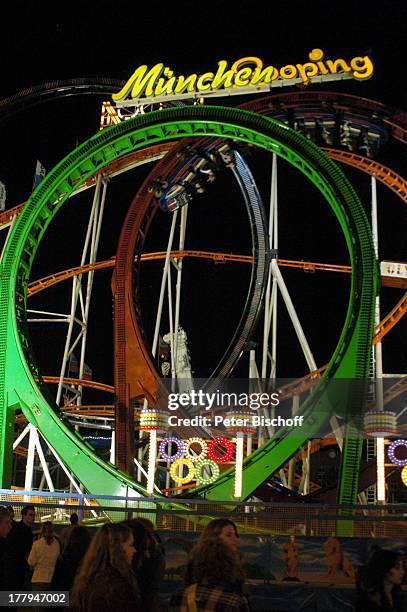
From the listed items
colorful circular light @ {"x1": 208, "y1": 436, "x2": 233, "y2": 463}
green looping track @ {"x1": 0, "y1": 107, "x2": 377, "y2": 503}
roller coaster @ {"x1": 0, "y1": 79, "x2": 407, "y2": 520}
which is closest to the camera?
green looping track @ {"x1": 0, "y1": 107, "x2": 377, "y2": 503}

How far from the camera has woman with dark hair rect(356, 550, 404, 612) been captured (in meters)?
2.85

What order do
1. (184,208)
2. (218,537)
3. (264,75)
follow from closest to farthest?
1. (218,537)
2. (264,75)
3. (184,208)

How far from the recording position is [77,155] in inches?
469

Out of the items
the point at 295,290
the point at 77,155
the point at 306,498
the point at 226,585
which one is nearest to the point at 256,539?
the point at 226,585

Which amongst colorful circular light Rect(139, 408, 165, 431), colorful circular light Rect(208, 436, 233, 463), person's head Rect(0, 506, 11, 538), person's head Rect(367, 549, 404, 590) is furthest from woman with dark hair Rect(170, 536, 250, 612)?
colorful circular light Rect(208, 436, 233, 463)

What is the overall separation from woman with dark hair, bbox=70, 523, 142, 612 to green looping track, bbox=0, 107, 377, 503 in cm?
694

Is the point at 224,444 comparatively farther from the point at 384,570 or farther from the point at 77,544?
the point at 384,570

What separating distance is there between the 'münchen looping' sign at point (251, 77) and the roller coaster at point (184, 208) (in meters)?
0.67

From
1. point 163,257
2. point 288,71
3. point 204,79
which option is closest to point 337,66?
point 288,71

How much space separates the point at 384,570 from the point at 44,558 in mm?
1994

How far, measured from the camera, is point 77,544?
3660 mm

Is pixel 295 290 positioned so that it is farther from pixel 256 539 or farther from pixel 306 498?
pixel 256 539

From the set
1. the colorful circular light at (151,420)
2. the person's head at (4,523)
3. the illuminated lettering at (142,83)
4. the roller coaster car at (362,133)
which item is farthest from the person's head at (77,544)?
the illuminated lettering at (142,83)

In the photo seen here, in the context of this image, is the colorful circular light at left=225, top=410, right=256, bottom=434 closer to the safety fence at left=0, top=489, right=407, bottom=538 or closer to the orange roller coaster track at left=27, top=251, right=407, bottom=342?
the safety fence at left=0, top=489, right=407, bottom=538
